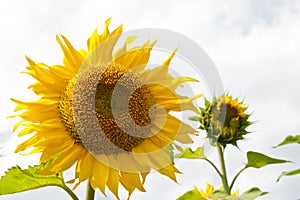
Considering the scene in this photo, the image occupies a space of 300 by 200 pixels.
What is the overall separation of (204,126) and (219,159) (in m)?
0.26

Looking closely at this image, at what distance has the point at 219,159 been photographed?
10.2ft

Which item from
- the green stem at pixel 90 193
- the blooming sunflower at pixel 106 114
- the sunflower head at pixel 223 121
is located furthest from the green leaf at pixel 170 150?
the sunflower head at pixel 223 121

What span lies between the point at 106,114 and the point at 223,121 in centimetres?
167

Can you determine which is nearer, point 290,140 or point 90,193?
point 90,193

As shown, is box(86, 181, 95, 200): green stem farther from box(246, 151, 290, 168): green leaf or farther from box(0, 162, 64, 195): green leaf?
box(246, 151, 290, 168): green leaf

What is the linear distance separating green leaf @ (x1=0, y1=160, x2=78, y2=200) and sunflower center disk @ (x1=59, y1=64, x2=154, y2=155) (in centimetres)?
17

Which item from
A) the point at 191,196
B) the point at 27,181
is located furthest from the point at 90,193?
the point at 191,196

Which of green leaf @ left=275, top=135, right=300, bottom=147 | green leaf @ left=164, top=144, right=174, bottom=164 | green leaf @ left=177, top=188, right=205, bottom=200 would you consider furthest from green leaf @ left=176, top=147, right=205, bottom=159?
green leaf @ left=164, top=144, right=174, bottom=164

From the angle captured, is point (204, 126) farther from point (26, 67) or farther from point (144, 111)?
point (26, 67)

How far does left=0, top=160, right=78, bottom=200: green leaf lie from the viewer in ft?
5.68

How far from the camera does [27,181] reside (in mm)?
1784

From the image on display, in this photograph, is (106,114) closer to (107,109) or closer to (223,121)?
(107,109)

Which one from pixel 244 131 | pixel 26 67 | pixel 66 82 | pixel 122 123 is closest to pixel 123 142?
pixel 122 123

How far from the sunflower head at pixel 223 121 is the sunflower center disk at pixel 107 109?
126 cm
